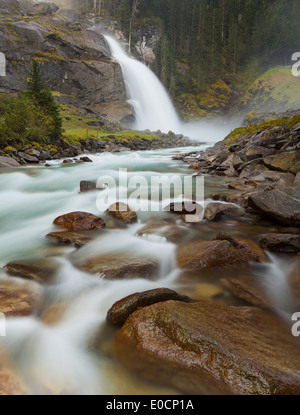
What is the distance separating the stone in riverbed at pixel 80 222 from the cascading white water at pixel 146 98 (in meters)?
47.8

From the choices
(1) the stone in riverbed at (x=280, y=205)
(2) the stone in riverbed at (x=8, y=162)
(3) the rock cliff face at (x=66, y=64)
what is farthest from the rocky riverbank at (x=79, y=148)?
(3) the rock cliff face at (x=66, y=64)

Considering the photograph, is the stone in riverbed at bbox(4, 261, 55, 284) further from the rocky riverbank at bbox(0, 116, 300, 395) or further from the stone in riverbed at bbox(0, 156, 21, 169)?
the stone in riverbed at bbox(0, 156, 21, 169)

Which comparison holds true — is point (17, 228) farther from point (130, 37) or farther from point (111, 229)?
point (130, 37)

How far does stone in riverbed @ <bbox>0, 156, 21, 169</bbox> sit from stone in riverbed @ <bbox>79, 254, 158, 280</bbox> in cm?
1263

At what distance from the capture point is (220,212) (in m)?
5.24

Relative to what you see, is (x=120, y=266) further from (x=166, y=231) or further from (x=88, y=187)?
(x=88, y=187)

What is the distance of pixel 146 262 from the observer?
3438mm

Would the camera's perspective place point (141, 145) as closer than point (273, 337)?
No

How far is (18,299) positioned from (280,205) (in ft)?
15.1

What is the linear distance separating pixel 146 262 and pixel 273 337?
1.89 meters

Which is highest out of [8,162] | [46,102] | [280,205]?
[46,102]

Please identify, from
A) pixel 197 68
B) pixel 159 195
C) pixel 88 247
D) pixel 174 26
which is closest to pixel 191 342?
pixel 88 247

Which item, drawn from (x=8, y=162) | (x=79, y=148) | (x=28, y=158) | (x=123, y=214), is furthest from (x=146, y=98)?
(x=123, y=214)

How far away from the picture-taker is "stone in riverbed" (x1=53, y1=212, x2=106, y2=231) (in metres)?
4.63
